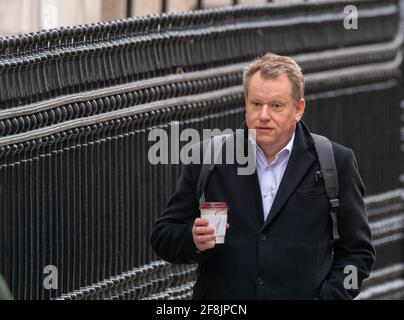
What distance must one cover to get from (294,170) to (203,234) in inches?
22.3

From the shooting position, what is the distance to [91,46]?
9.17 m

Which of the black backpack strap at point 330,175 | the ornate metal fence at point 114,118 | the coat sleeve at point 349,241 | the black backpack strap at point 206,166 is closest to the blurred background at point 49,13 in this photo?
the ornate metal fence at point 114,118

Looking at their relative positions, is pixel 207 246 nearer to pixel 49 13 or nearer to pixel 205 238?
pixel 205 238

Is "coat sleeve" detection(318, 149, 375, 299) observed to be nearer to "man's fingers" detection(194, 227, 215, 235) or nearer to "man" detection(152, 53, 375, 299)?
"man" detection(152, 53, 375, 299)

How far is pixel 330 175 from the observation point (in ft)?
25.2

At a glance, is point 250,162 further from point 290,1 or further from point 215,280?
point 290,1

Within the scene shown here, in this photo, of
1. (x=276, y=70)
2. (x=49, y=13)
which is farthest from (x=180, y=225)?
(x=49, y=13)

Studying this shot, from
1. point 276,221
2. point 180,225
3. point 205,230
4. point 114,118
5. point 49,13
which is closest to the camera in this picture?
point 205,230

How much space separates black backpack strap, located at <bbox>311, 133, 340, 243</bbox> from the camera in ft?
25.1

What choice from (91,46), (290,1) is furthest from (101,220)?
(290,1)

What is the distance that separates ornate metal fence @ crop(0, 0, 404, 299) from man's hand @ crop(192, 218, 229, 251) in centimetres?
132

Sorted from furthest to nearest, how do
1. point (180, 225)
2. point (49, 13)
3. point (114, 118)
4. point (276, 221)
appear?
point (49, 13) < point (114, 118) < point (180, 225) < point (276, 221)

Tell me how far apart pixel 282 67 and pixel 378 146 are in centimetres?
556

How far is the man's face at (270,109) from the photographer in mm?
7641
